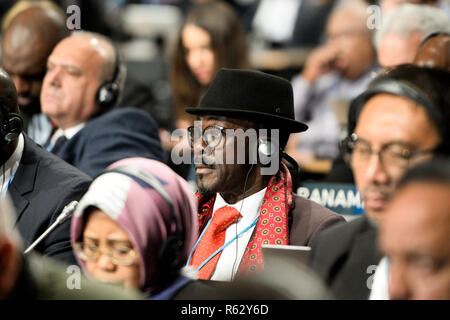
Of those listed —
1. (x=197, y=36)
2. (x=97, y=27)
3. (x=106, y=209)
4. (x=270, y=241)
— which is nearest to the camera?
(x=106, y=209)

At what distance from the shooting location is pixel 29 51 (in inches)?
168

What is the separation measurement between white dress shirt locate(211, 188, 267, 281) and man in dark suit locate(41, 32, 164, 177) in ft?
3.68

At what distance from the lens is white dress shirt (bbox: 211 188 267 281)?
9.25 ft

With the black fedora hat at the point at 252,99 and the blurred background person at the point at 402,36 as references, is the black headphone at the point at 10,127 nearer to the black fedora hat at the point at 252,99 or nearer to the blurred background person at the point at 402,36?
the black fedora hat at the point at 252,99

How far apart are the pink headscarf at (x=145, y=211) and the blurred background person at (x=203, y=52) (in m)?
2.86

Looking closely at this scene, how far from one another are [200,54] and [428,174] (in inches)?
149

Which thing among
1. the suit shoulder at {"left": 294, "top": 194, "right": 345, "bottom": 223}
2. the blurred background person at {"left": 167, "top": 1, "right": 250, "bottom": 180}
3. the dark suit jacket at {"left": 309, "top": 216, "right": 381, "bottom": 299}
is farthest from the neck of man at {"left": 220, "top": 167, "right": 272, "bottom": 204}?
the blurred background person at {"left": 167, "top": 1, "right": 250, "bottom": 180}

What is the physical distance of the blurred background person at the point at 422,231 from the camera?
159 centimetres

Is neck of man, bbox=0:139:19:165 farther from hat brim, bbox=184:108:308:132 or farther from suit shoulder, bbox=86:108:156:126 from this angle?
suit shoulder, bbox=86:108:156:126

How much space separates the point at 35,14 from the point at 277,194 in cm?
213

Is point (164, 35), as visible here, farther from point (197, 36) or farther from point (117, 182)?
point (117, 182)
